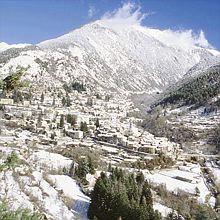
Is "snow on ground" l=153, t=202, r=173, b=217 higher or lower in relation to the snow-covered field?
lower

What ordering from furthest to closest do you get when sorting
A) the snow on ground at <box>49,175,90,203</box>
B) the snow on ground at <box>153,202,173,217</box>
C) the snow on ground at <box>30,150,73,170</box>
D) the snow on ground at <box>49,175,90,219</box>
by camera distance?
the snow on ground at <box>30,150,73,170</box> → the snow on ground at <box>49,175,90,203</box> → the snow on ground at <box>153,202,173,217</box> → the snow on ground at <box>49,175,90,219</box>

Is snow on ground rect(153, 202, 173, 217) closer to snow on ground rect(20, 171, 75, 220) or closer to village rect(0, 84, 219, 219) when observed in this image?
village rect(0, 84, 219, 219)

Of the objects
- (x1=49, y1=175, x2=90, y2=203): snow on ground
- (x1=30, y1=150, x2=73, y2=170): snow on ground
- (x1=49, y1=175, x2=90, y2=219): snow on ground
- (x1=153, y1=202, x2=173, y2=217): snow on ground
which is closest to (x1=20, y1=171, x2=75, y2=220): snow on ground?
(x1=49, y1=175, x2=90, y2=219): snow on ground

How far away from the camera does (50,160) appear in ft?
172

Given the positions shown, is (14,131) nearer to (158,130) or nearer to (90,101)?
(158,130)

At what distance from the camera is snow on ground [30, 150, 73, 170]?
162 feet

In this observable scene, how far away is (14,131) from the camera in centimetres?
7388

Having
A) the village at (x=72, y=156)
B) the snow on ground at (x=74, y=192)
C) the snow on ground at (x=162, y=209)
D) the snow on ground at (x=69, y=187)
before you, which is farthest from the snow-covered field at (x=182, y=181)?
the snow on ground at (x=74, y=192)

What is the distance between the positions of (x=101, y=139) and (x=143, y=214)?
1947 inches

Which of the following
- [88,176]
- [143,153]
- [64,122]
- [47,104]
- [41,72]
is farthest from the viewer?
[41,72]

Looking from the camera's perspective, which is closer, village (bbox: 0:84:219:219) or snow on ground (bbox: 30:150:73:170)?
village (bbox: 0:84:219:219)

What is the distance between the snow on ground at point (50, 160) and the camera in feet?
162

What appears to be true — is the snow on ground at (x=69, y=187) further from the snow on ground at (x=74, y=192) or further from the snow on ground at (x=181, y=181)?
the snow on ground at (x=181, y=181)

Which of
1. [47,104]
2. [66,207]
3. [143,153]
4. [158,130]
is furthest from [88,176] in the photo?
[47,104]
